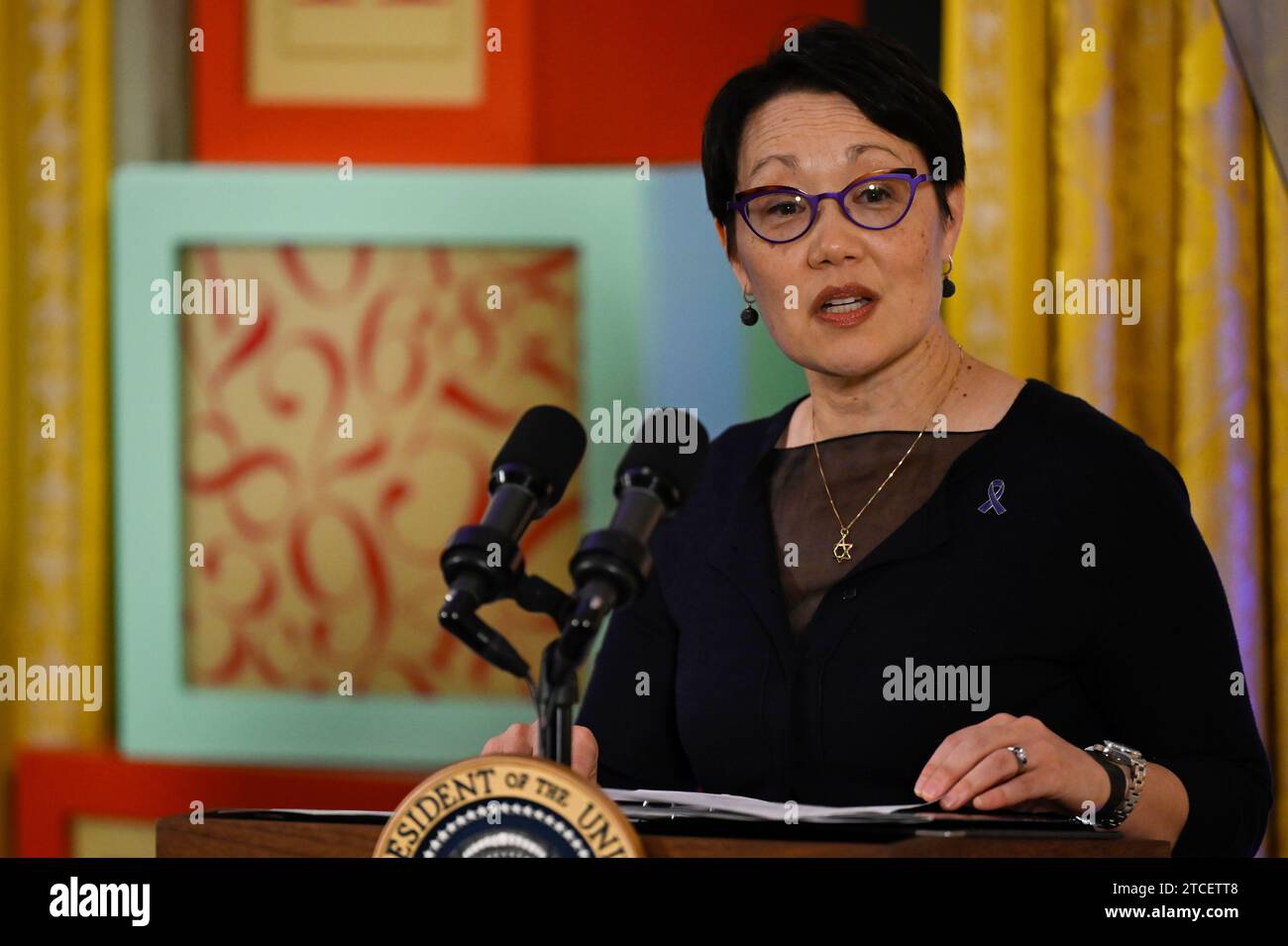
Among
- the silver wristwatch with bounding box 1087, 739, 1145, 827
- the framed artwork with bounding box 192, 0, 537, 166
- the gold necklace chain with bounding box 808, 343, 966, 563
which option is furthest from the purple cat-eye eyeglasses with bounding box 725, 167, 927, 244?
the framed artwork with bounding box 192, 0, 537, 166

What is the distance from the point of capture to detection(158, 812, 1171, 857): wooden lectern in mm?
958

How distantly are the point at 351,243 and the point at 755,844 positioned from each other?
5.29 ft

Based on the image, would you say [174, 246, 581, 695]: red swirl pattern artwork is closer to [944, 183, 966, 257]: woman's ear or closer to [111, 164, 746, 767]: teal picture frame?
[111, 164, 746, 767]: teal picture frame

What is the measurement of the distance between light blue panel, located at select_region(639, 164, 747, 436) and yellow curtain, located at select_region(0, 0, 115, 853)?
974mm

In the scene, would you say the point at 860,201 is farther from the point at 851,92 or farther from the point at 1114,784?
the point at 1114,784

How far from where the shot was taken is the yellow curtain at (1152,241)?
1981 millimetres

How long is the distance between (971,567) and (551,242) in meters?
1.05

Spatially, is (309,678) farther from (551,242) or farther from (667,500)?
(667,500)

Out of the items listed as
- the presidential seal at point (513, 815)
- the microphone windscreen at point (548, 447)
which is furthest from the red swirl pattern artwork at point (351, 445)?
the presidential seal at point (513, 815)

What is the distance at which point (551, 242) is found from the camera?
7.41ft

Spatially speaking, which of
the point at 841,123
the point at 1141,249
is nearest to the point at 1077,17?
the point at 1141,249

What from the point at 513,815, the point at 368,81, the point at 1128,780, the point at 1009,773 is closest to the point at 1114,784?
the point at 1128,780

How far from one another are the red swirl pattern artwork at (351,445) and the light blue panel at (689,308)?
0.72 feet

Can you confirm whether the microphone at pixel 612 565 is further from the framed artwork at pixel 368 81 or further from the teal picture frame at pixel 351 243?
the framed artwork at pixel 368 81
